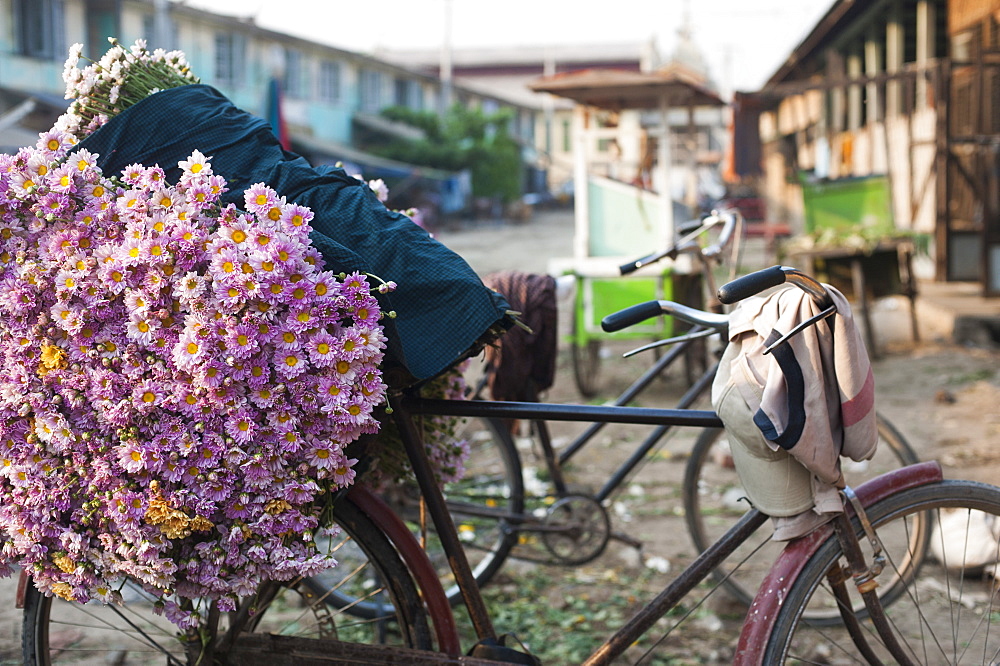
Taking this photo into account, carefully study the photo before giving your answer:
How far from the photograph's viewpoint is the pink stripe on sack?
6.14 feet

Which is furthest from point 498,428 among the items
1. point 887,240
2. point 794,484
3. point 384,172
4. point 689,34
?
point 689,34

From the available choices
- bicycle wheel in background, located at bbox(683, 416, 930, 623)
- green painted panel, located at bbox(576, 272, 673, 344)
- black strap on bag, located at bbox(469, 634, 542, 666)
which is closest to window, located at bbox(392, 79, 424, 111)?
green painted panel, located at bbox(576, 272, 673, 344)

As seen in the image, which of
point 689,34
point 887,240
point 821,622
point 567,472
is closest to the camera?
point 821,622

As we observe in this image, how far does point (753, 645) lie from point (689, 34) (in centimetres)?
3934

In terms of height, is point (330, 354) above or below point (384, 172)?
below

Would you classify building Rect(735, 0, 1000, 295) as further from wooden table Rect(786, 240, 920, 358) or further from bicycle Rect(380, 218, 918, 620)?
bicycle Rect(380, 218, 918, 620)

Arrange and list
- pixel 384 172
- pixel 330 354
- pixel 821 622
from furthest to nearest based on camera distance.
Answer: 1. pixel 384 172
2. pixel 821 622
3. pixel 330 354

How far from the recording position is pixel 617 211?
7363mm

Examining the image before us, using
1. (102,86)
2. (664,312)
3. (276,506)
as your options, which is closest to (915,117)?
(664,312)

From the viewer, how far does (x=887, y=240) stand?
305 inches

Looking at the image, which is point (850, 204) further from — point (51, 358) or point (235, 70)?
point (235, 70)

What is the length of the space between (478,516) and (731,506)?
1.61m

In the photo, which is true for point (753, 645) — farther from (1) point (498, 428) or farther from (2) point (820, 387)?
(1) point (498, 428)

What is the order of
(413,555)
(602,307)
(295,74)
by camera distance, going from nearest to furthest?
1. (413,555)
2. (602,307)
3. (295,74)
